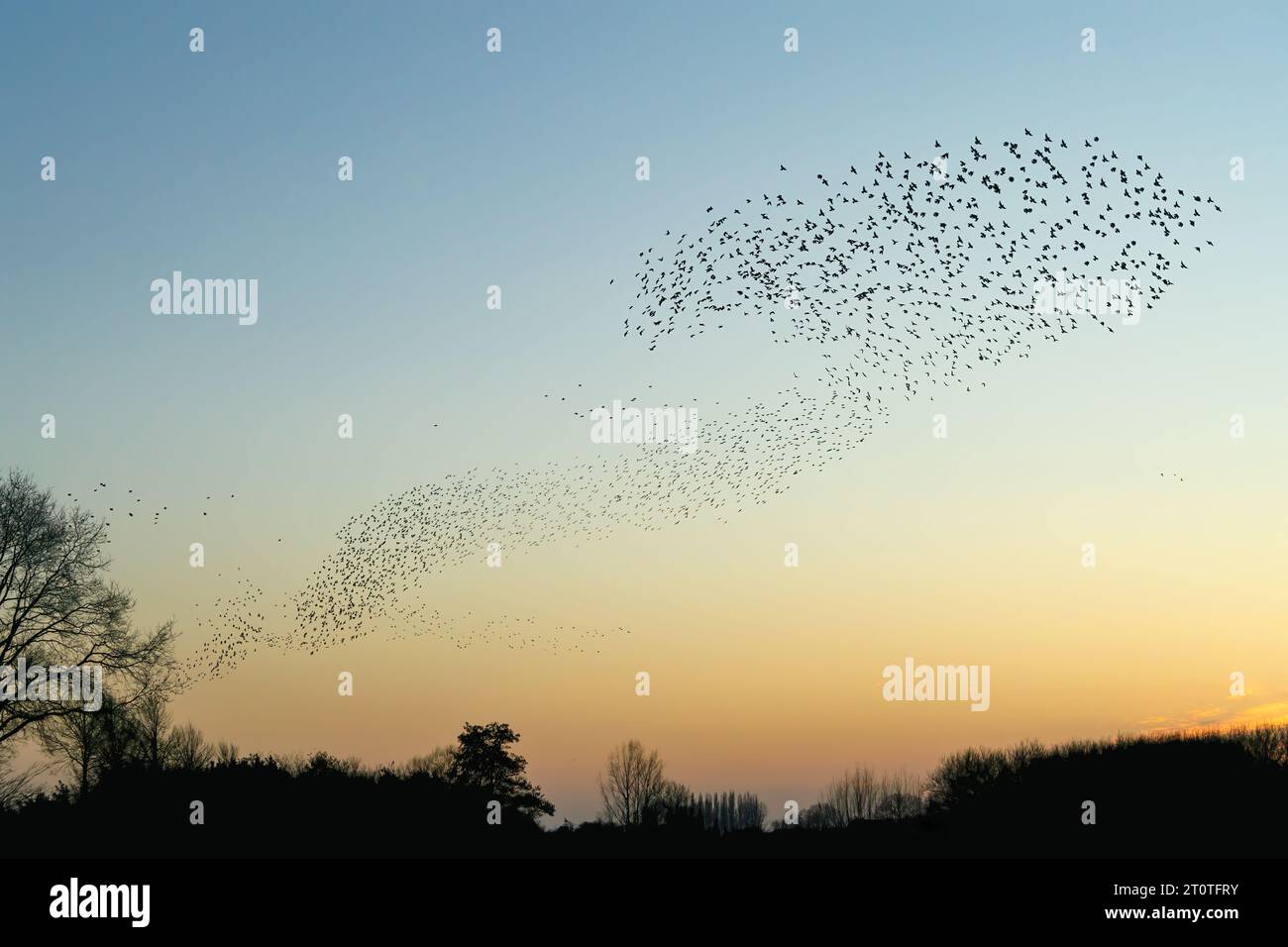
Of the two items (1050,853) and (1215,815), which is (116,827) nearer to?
(1050,853)

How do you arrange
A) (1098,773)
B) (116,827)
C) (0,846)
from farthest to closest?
(1098,773), (116,827), (0,846)

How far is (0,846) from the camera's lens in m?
35.3

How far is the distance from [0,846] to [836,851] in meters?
26.5

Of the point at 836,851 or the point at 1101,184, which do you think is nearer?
the point at 1101,184

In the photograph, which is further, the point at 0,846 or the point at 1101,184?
the point at 0,846
